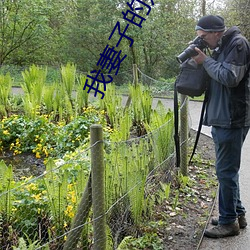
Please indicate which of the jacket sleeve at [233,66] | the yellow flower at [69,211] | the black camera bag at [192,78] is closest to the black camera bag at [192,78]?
the black camera bag at [192,78]

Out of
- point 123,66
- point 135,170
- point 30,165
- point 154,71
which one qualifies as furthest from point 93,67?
point 135,170

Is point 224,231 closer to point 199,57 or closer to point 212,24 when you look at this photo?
point 199,57

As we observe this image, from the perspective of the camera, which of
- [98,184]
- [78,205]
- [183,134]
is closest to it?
[98,184]

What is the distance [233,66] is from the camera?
2.83 meters

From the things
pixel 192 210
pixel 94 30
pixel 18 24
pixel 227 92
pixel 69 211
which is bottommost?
pixel 192 210

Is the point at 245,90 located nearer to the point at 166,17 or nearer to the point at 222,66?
the point at 222,66

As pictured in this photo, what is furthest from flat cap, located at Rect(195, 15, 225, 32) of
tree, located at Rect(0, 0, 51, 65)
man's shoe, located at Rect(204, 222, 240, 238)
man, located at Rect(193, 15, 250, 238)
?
tree, located at Rect(0, 0, 51, 65)

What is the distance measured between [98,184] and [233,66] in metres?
1.31

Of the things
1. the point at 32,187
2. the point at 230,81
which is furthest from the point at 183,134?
the point at 32,187

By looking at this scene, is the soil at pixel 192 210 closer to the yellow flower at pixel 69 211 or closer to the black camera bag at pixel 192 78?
the yellow flower at pixel 69 211

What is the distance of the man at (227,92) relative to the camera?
286 centimetres

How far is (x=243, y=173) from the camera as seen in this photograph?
5.01 metres

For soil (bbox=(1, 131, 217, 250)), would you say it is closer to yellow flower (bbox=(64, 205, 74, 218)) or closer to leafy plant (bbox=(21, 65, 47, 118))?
yellow flower (bbox=(64, 205, 74, 218))

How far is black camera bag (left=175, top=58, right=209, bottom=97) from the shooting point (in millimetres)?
3121
